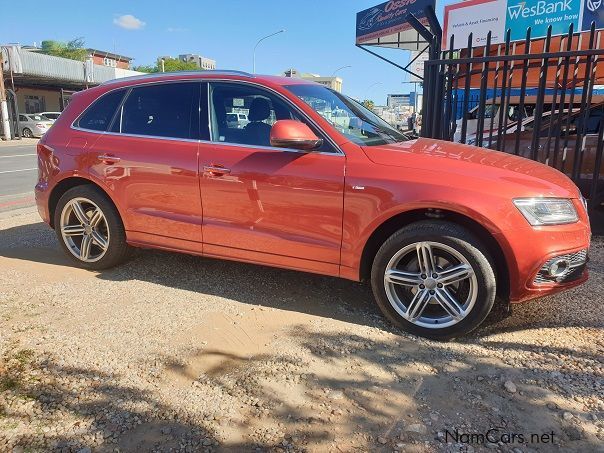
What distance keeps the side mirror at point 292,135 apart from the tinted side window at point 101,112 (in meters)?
1.85

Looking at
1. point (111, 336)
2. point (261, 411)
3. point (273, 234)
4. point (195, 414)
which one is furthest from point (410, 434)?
point (111, 336)

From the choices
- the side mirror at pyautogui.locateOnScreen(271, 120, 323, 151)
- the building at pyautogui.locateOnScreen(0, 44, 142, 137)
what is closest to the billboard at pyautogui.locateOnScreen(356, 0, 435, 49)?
the side mirror at pyautogui.locateOnScreen(271, 120, 323, 151)

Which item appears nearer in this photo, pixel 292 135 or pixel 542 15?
pixel 292 135

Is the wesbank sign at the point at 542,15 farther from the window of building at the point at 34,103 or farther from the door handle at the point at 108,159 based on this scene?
the window of building at the point at 34,103

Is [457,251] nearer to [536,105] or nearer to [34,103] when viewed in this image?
[536,105]

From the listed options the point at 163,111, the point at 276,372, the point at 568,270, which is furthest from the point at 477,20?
the point at 276,372

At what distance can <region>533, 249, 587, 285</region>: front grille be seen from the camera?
3.12 meters

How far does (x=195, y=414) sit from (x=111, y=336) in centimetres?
114

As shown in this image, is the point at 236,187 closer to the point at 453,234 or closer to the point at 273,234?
the point at 273,234

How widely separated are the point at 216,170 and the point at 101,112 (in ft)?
4.81

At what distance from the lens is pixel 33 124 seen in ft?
A: 97.1

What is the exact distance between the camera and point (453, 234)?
3.19 metres

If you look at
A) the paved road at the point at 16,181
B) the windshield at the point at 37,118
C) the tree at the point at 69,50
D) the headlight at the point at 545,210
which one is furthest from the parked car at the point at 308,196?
the tree at the point at 69,50

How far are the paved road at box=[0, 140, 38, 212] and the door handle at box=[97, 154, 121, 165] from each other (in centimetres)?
460
